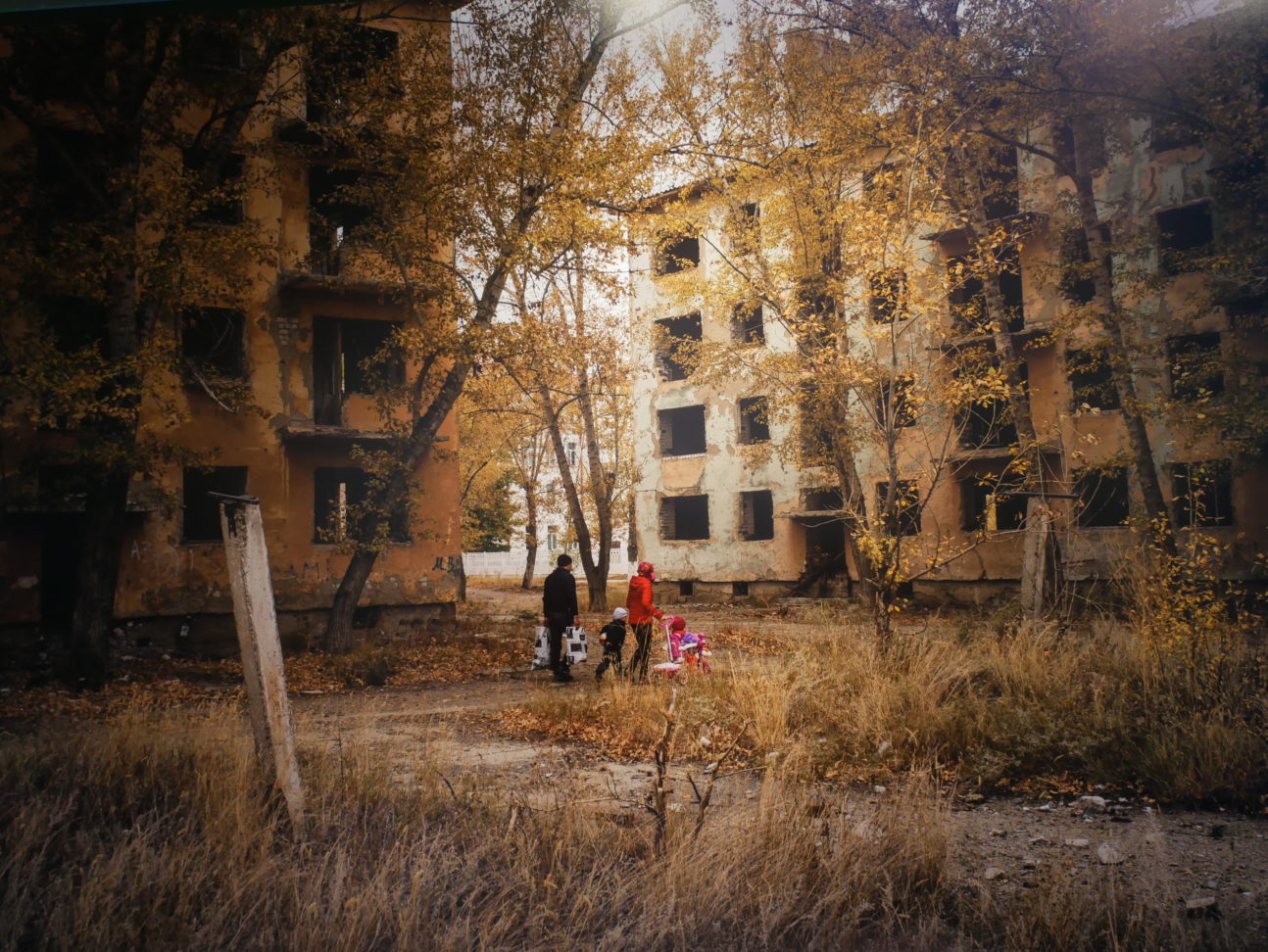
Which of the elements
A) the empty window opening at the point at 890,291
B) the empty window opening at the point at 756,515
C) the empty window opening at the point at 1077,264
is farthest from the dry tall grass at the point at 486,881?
the empty window opening at the point at 756,515

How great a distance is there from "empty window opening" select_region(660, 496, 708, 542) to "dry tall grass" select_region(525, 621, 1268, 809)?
2044 centimetres

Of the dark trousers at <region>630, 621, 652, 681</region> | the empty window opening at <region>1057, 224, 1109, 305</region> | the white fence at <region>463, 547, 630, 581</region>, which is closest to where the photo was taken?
the dark trousers at <region>630, 621, 652, 681</region>

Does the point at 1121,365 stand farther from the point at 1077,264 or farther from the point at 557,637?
the point at 557,637

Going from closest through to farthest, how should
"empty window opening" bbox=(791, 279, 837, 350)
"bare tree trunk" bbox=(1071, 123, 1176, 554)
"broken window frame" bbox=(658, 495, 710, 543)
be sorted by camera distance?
1. "empty window opening" bbox=(791, 279, 837, 350)
2. "bare tree trunk" bbox=(1071, 123, 1176, 554)
3. "broken window frame" bbox=(658, 495, 710, 543)

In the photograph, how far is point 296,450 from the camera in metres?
16.4

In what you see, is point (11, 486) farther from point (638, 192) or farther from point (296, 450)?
point (638, 192)

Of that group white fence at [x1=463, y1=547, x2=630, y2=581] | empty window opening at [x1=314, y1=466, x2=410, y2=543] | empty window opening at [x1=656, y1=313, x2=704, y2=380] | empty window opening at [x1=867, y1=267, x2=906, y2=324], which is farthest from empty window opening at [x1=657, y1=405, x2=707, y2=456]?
empty window opening at [x1=867, y1=267, x2=906, y2=324]

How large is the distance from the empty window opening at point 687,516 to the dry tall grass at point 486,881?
81.4ft

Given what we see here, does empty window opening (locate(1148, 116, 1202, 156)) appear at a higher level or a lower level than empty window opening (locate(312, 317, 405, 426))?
higher

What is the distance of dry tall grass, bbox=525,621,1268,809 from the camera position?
20.2 ft

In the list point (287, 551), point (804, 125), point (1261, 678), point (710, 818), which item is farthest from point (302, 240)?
point (1261, 678)

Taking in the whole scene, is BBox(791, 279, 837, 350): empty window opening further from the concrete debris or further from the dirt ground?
the concrete debris

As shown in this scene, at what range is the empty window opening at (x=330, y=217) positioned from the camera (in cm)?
1580

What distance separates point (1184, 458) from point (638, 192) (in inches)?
494
